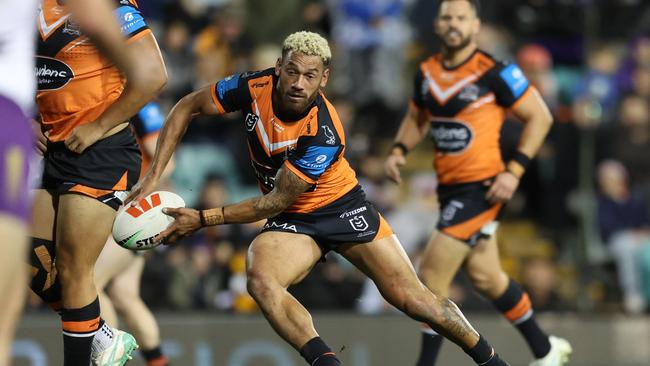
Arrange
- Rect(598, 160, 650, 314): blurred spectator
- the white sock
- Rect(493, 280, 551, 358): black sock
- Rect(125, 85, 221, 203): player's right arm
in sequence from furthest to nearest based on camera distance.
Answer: Rect(598, 160, 650, 314): blurred spectator, Rect(493, 280, 551, 358): black sock, Rect(125, 85, 221, 203): player's right arm, the white sock

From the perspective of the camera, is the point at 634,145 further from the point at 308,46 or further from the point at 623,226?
the point at 308,46

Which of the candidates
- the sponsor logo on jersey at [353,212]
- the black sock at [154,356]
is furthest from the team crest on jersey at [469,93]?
the black sock at [154,356]

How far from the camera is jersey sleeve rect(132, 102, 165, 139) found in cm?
781

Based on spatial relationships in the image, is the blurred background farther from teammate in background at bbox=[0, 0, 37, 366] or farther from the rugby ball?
teammate in background at bbox=[0, 0, 37, 366]

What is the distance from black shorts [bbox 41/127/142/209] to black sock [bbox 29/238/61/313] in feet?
0.98

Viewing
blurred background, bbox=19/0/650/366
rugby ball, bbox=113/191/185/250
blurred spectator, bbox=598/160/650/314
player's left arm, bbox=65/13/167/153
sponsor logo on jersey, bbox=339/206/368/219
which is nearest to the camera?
player's left arm, bbox=65/13/167/153

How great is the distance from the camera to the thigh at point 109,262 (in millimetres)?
7547

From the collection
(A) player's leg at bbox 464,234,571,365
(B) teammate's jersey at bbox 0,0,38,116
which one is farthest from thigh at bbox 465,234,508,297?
(B) teammate's jersey at bbox 0,0,38,116

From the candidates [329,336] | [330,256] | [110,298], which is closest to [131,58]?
[110,298]

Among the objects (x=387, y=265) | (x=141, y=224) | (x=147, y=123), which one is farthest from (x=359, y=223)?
(x=147, y=123)

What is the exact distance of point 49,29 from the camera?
5.96 m

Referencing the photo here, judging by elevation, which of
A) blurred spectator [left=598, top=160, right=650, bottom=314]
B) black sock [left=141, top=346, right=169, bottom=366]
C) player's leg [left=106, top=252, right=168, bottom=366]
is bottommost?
blurred spectator [left=598, top=160, right=650, bottom=314]

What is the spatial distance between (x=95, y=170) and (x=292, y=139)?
1.06 metres

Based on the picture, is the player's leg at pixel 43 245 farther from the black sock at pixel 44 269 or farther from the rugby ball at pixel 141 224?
the rugby ball at pixel 141 224
